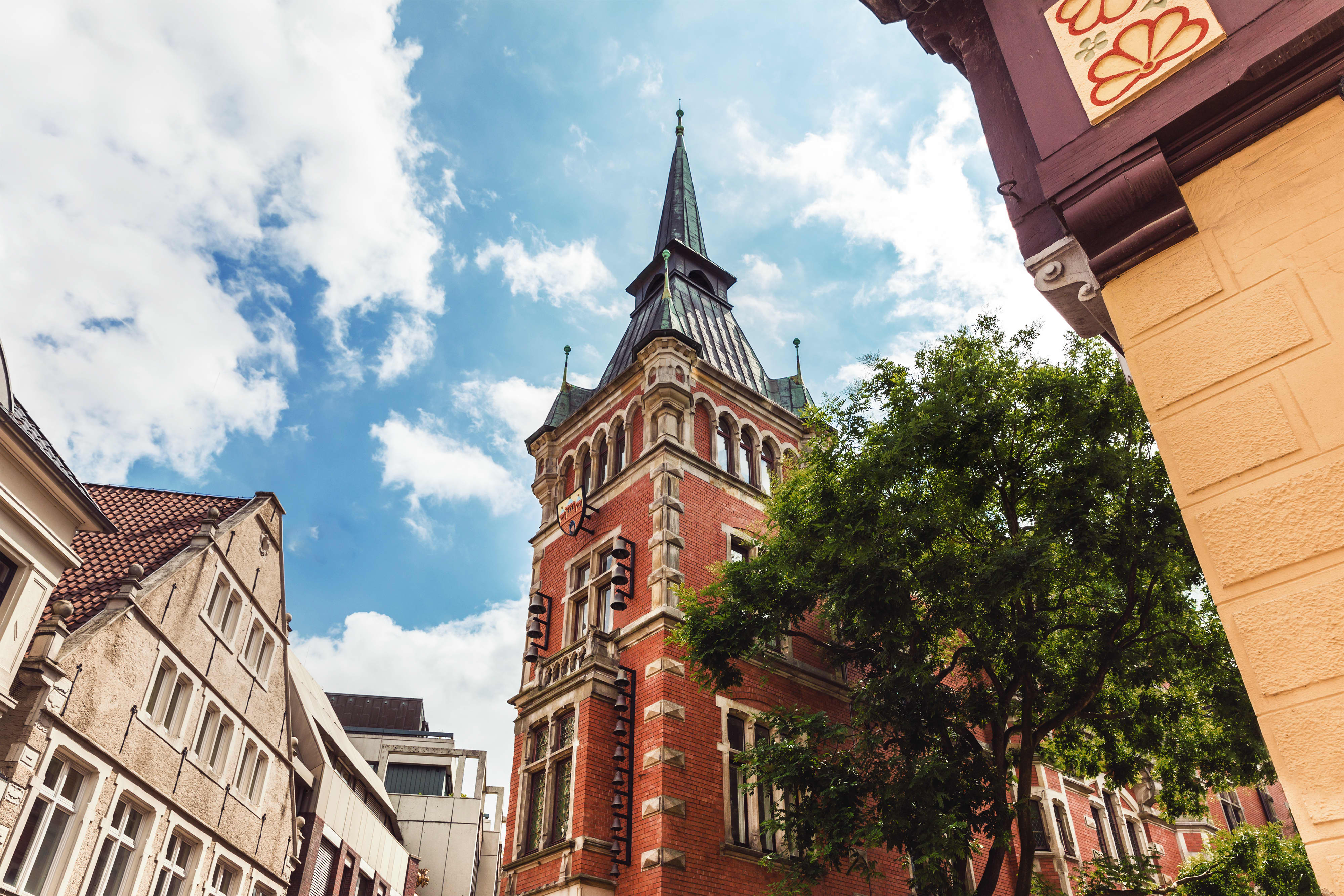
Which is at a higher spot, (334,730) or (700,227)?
(700,227)

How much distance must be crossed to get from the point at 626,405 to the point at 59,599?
1666 centimetres

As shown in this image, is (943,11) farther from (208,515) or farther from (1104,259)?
(208,515)

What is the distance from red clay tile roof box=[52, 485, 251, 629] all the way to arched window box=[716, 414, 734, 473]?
539 inches

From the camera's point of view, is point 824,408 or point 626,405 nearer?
point 824,408

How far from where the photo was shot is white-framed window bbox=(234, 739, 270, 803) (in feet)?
69.1

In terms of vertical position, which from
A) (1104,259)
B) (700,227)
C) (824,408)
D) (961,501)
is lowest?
(1104,259)

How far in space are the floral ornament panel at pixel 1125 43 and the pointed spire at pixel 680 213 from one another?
30724 mm

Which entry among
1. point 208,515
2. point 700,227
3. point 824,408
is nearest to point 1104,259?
point 824,408

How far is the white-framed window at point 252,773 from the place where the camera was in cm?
2105

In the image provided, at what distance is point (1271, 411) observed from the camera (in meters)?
6.23

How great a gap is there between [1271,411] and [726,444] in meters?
22.5

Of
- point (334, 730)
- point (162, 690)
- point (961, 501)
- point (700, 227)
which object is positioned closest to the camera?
point (961, 501)

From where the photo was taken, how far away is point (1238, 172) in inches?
Result: 281

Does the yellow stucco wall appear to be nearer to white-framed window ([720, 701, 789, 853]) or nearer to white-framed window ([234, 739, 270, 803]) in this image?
white-framed window ([720, 701, 789, 853])
